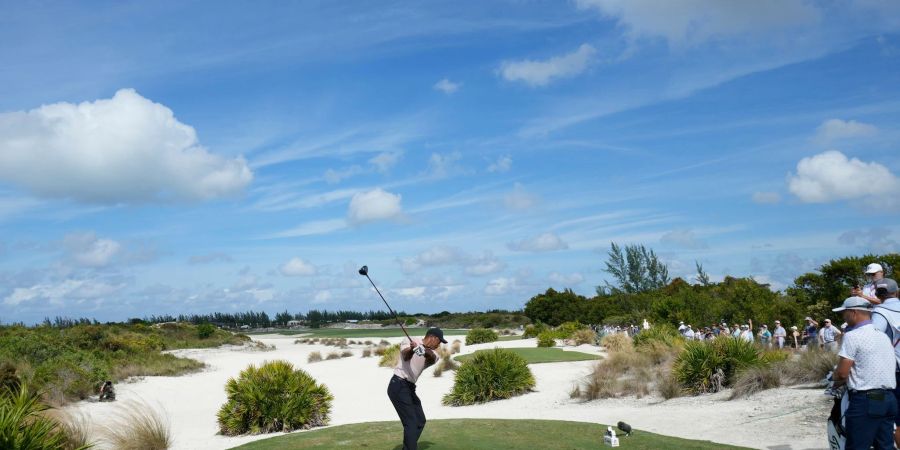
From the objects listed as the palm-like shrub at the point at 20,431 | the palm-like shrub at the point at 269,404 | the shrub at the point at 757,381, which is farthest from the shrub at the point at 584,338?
the palm-like shrub at the point at 20,431

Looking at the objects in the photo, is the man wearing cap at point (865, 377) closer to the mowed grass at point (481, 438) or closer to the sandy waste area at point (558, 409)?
the mowed grass at point (481, 438)

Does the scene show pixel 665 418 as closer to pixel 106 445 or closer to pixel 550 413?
pixel 550 413

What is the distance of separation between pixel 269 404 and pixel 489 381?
723 cm

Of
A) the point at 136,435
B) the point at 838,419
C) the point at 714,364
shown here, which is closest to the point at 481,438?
the point at 838,419

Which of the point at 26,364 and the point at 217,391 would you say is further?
the point at 217,391

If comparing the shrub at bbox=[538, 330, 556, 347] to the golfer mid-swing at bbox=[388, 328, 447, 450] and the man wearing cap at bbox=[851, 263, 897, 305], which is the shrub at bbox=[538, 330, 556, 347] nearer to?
the man wearing cap at bbox=[851, 263, 897, 305]

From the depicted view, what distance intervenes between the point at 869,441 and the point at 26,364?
1081 inches

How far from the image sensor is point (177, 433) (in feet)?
59.3

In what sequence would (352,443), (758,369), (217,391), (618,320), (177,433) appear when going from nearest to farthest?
1. (352,443)
2. (758,369)
3. (177,433)
4. (217,391)
5. (618,320)

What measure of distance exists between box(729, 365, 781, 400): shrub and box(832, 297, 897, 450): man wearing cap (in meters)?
9.91

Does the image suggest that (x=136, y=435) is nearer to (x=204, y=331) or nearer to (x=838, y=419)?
(x=838, y=419)

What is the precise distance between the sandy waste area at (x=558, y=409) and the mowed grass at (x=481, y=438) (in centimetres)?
202

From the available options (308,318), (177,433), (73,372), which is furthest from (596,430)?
(308,318)

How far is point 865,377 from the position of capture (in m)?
6.81
